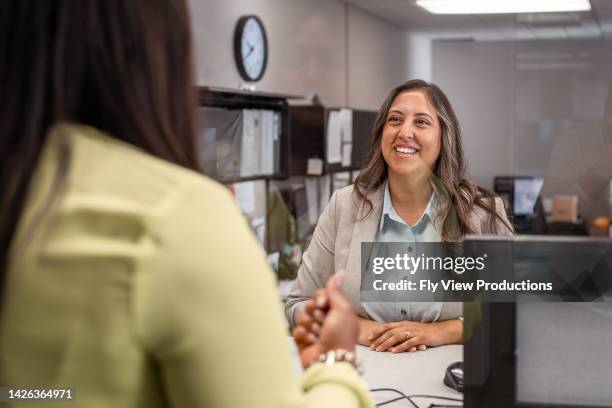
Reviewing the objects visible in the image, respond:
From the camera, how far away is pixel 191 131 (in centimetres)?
71

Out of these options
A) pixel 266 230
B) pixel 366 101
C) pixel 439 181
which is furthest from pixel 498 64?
pixel 439 181

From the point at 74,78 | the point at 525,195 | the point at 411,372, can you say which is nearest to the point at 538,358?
the point at 411,372

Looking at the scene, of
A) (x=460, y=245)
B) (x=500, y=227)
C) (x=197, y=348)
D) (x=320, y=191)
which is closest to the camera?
(x=197, y=348)

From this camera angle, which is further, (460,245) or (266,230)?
(266,230)

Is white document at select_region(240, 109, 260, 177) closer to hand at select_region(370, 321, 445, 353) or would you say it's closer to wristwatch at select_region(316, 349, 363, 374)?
hand at select_region(370, 321, 445, 353)

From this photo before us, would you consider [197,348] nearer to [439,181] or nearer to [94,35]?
[94,35]

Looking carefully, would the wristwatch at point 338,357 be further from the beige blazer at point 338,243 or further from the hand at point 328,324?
the beige blazer at point 338,243

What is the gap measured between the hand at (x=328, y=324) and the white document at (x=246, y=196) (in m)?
2.63

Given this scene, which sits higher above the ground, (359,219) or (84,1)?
(84,1)

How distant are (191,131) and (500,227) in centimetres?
135

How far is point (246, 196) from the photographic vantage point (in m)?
3.60

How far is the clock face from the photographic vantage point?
441 centimetres

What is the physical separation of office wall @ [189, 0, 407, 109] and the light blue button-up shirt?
1.93 meters

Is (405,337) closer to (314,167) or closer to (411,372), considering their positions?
(411,372)
